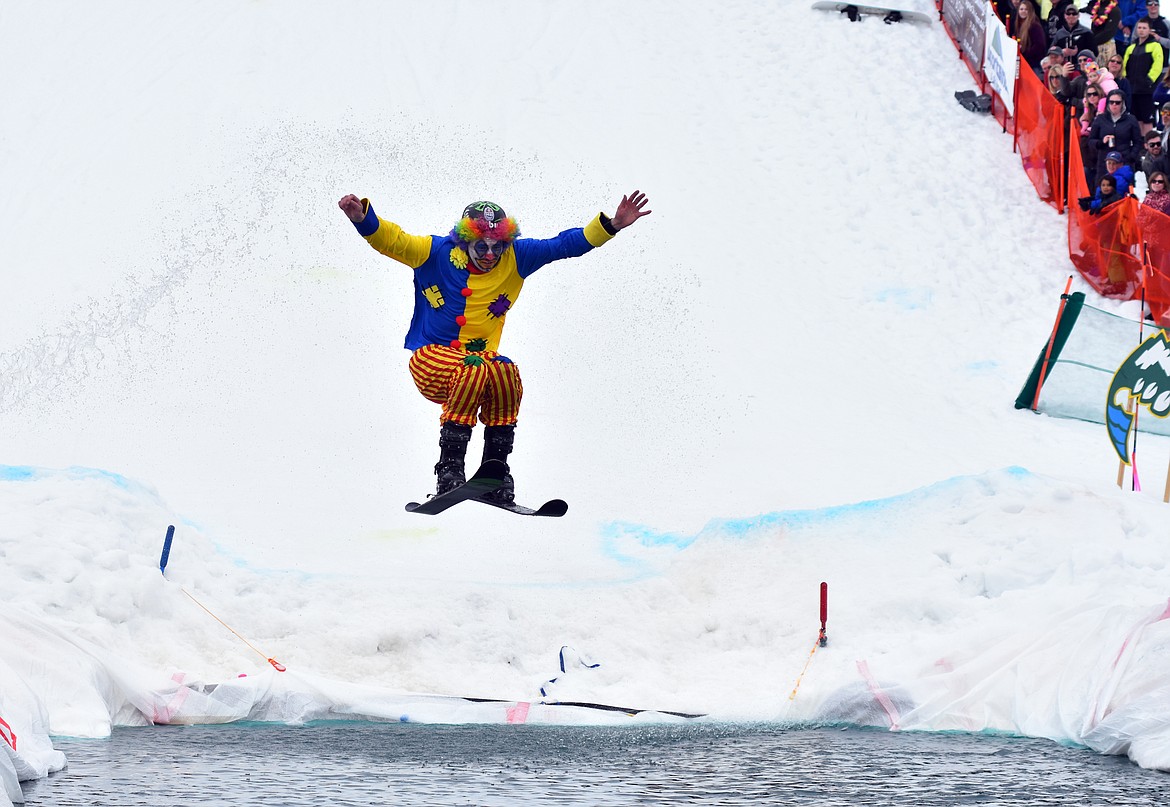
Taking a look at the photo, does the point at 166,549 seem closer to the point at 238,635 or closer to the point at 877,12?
the point at 238,635

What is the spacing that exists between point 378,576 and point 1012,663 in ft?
11.2

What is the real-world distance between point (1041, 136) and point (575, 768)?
10650mm

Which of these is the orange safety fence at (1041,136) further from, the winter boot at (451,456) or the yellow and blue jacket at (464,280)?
the winter boot at (451,456)

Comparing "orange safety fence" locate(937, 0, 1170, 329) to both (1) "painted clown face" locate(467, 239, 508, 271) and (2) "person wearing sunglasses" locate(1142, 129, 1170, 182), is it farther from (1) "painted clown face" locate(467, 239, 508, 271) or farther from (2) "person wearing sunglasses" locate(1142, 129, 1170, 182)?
(1) "painted clown face" locate(467, 239, 508, 271)

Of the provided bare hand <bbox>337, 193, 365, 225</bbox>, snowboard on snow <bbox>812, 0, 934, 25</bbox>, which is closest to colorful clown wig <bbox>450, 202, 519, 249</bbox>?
bare hand <bbox>337, 193, 365, 225</bbox>

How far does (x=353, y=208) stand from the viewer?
844 centimetres

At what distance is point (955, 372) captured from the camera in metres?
13.5

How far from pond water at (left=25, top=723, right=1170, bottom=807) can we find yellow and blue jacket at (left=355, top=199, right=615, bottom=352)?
241 centimetres

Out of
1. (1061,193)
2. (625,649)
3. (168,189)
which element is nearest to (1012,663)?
(625,649)

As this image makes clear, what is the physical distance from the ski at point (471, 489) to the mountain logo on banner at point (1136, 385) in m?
3.76

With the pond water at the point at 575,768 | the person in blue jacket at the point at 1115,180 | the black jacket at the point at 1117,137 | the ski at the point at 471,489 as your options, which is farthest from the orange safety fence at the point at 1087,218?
the pond water at the point at 575,768

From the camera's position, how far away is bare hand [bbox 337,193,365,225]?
837 centimetres

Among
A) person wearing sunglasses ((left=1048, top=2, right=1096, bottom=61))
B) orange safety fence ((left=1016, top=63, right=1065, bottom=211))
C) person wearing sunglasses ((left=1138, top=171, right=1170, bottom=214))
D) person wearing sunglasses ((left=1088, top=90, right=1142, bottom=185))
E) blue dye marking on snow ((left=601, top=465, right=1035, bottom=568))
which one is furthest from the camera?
person wearing sunglasses ((left=1048, top=2, right=1096, bottom=61))

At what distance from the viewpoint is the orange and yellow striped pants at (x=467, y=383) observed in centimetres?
885
